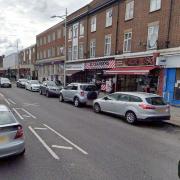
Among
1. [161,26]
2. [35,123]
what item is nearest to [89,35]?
[161,26]

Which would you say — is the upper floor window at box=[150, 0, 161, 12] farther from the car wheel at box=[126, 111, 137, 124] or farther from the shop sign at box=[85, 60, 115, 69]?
the car wheel at box=[126, 111, 137, 124]

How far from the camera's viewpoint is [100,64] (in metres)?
25.0

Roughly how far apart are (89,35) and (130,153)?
23617 mm

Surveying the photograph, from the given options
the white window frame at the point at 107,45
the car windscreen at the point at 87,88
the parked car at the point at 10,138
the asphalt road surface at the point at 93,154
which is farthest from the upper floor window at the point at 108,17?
the parked car at the point at 10,138

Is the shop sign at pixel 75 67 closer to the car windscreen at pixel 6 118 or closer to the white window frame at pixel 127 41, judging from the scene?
the white window frame at pixel 127 41

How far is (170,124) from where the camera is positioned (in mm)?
11336

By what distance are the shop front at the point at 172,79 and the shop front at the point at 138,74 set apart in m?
0.76

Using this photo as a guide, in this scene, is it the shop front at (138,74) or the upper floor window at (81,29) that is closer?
the shop front at (138,74)

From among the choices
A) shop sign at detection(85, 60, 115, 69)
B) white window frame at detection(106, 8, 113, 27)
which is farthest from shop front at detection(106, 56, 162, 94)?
white window frame at detection(106, 8, 113, 27)

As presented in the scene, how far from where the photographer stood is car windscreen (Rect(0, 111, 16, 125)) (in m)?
5.48

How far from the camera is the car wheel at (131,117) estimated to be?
1106 cm

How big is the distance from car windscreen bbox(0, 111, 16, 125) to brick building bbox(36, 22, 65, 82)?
106 feet

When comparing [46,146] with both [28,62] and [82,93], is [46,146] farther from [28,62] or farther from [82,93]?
[28,62]

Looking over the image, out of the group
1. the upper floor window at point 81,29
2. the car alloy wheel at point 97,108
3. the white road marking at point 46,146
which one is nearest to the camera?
the white road marking at point 46,146
